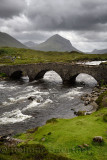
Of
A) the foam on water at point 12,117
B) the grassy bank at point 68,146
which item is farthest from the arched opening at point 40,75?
the grassy bank at point 68,146

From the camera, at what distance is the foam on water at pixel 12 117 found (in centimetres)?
2658

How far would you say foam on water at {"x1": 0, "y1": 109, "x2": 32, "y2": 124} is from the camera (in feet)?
87.2

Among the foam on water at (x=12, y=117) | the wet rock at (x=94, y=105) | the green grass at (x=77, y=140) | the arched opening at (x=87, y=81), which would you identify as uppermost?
the arched opening at (x=87, y=81)

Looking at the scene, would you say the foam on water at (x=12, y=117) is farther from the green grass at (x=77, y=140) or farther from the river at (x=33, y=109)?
the green grass at (x=77, y=140)

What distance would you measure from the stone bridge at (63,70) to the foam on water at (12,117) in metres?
28.3

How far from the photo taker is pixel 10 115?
29.2 metres

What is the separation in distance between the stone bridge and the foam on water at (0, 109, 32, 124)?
28.3m

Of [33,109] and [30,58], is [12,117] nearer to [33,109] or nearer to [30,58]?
[33,109]

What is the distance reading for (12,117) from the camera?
28.2 m

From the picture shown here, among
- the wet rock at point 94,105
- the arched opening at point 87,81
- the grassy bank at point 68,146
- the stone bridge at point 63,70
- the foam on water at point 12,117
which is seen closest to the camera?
the grassy bank at point 68,146

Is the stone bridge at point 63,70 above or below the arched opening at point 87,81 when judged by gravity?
above

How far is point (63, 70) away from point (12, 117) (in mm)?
32772

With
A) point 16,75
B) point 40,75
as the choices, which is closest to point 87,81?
point 40,75

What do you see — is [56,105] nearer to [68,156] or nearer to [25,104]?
[25,104]
